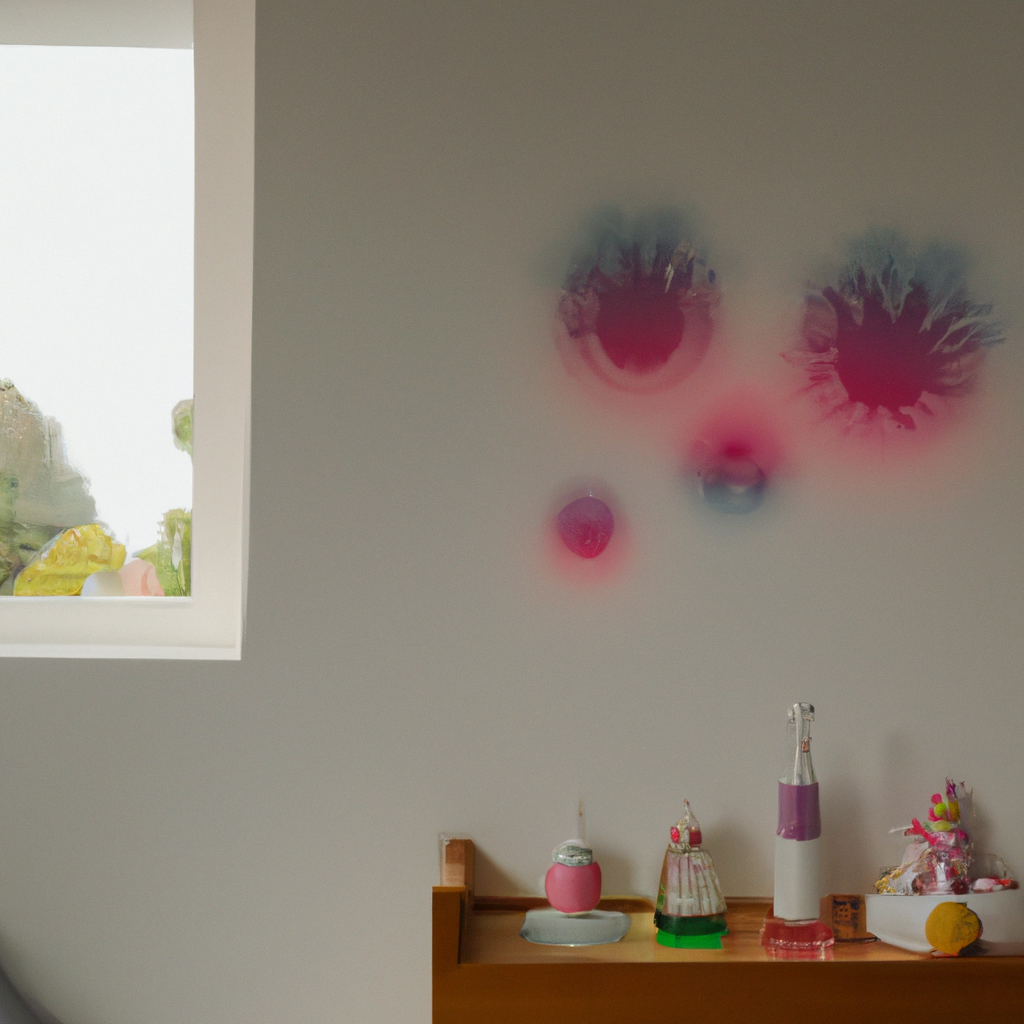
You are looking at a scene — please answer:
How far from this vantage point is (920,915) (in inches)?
46.1

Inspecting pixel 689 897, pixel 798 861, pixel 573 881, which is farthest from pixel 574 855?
pixel 798 861

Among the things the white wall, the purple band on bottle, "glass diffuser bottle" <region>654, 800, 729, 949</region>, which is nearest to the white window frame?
the white wall

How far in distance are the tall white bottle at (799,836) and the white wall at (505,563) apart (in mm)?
87

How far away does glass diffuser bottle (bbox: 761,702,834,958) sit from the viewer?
3.86 ft

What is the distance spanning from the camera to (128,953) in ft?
4.22

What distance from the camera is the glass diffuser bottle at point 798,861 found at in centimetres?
118

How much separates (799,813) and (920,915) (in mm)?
175

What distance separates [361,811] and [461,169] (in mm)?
841

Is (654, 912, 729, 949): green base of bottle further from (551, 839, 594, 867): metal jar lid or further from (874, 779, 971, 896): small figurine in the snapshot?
(874, 779, 971, 896): small figurine

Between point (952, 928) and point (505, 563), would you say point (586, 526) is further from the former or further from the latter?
point (952, 928)

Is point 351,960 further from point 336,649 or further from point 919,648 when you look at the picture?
point 919,648

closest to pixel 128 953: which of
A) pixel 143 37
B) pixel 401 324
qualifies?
pixel 401 324

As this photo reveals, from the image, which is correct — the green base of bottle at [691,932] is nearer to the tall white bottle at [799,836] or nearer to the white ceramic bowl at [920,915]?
the tall white bottle at [799,836]

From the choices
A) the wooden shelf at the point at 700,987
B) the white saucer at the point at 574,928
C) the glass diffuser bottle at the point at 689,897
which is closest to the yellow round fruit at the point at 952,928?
the wooden shelf at the point at 700,987
